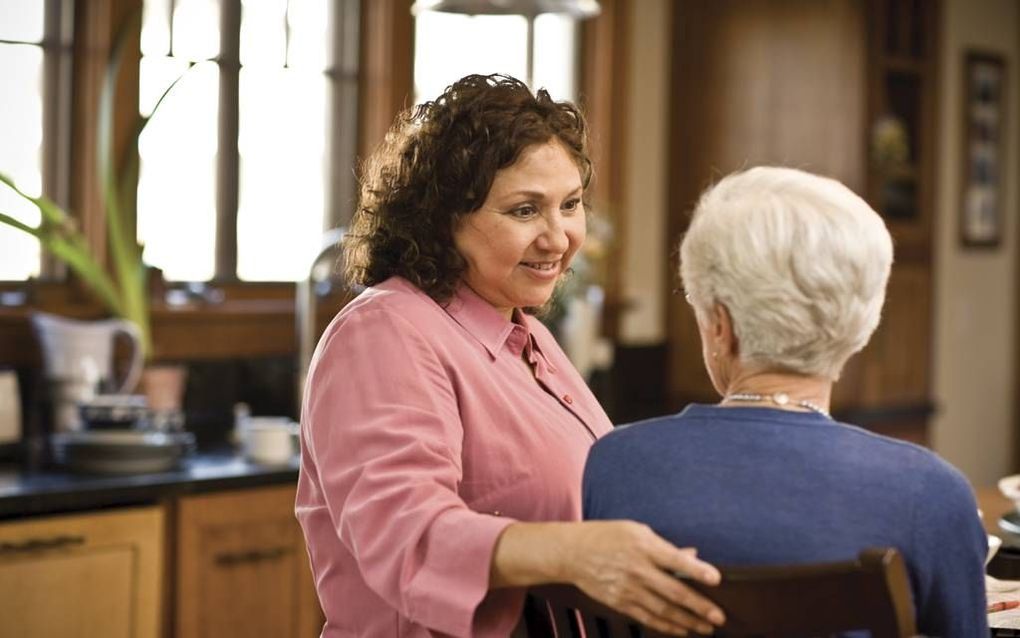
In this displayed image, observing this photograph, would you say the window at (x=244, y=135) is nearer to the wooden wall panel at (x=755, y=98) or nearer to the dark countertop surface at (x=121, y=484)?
the dark countertop surface at (x=121, y=484)

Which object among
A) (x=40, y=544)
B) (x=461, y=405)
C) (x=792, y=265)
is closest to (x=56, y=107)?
(x=40, y=544)

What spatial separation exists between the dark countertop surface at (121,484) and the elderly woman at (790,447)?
6.28 ft

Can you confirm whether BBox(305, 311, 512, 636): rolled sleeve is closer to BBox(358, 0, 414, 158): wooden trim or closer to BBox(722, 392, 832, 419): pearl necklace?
BBox(722, 392, 832, 419): pearl necklace

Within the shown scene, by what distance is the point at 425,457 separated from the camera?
5.37ft

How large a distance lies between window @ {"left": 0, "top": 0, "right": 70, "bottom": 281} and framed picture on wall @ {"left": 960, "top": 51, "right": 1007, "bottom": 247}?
13.9ft

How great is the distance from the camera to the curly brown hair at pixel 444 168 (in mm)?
1870

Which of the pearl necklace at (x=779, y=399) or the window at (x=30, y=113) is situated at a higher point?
the window at (x=30, y=113)

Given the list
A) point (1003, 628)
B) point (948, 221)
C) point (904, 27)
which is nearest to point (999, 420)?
point (948, 221)

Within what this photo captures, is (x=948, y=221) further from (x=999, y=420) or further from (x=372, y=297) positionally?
(x=372, y=297)

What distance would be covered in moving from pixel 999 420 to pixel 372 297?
575 centimetres

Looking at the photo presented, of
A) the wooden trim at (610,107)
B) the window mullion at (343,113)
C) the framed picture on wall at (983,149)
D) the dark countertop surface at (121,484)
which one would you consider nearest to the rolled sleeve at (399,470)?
the dark countertop surface at (121,484)

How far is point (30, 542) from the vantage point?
10.1ft

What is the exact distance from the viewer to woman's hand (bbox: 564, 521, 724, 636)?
135cm

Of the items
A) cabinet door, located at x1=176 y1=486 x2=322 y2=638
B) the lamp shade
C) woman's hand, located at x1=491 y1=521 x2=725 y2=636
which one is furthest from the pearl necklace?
cabinet door, located at x1=176 y1=486 x2=322 y2=638
